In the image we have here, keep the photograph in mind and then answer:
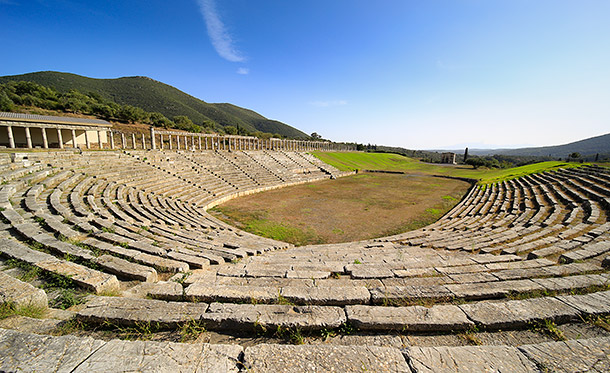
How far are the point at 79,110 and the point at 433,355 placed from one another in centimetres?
7696

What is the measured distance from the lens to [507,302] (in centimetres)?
363

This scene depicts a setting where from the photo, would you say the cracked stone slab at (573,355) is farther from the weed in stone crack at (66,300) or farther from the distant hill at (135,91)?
the distant hill at (135,91)

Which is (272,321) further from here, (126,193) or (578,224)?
(126,193)

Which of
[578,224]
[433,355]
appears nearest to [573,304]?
[433,355]

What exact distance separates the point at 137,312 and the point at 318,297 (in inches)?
109

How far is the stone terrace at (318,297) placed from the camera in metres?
2.54

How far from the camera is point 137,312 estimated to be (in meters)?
3.28

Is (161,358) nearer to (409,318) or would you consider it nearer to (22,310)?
(22,310)

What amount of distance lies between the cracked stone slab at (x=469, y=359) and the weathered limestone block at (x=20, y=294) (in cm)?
518

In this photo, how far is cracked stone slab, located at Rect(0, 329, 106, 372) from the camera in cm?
225

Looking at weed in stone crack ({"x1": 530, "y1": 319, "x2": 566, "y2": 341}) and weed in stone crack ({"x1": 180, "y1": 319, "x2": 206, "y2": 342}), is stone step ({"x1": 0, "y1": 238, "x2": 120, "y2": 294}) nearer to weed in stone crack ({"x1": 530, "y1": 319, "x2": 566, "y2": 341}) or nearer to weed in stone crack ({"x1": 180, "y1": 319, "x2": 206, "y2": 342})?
weed in stone crack ({"x1": 180, "y1": 319, "x2": 206, "y2": 342})

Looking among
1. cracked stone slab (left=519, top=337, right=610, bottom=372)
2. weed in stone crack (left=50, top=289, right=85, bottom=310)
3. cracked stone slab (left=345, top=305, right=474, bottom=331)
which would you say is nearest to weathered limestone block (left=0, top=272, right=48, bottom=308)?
weed in stone crack (left=50, top=289, right=85, bottom=310)

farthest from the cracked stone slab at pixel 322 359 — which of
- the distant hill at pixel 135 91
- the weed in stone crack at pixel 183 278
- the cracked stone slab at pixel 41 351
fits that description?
the distant hill at pixel 135 91

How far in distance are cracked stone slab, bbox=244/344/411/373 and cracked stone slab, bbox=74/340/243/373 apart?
264mm
